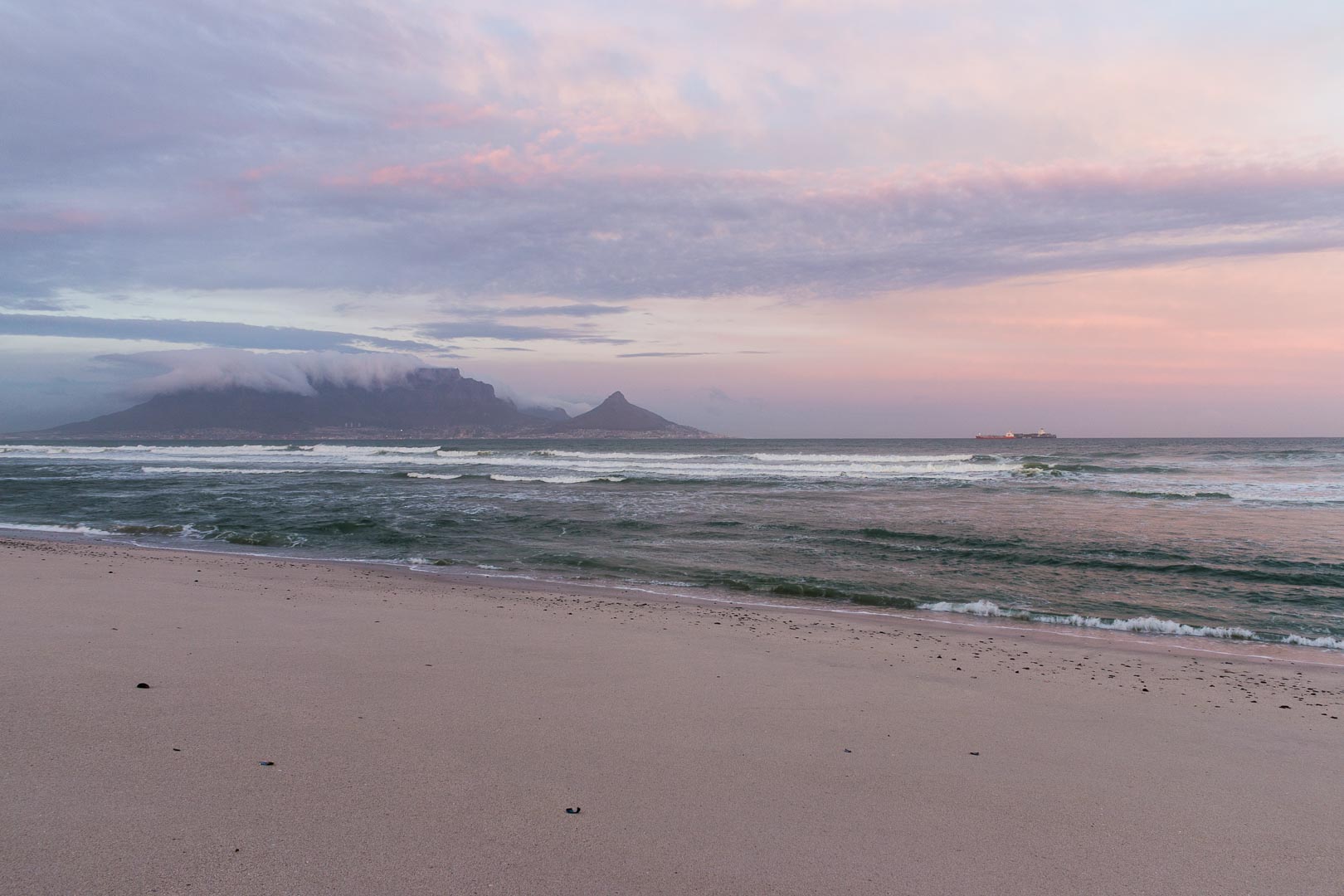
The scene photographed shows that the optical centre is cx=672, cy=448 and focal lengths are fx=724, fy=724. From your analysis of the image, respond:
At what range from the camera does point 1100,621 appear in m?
8.40

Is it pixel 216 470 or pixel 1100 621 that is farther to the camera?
pixel 216 470

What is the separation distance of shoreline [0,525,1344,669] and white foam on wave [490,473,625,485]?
18986 millimetres

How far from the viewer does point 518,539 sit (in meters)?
14.2

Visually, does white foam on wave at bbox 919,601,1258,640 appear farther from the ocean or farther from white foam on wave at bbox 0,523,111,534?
white foam on wave at bbox 0,523,111,534

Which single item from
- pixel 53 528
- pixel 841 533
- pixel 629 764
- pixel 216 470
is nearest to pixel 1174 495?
pixel 841 533

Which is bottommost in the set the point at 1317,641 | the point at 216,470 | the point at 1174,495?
the point at 1317,641

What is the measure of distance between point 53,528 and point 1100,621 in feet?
63.4

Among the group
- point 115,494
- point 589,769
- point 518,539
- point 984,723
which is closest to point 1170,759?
point 984,723

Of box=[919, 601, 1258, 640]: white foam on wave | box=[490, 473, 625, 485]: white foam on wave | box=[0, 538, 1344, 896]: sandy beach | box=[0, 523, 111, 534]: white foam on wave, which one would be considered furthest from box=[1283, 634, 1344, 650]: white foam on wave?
box=[490, 473, 625, 485]: white foam on wave

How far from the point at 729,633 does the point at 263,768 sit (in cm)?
439

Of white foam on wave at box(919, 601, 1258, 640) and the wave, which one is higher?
the wave

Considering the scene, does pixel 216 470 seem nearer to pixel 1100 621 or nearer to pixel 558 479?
pixel 558 479

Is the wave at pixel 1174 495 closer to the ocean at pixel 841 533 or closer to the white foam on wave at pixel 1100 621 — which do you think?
the ocean at pixel 841 533

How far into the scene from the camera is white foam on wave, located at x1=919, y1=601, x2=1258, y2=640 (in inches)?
312
